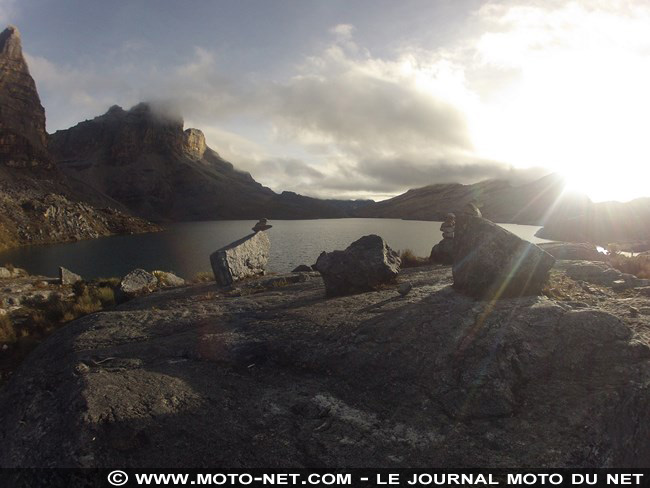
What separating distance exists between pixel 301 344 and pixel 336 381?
163 centimetres

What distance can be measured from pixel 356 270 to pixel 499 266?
526cm

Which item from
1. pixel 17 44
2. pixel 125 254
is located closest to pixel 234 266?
pixel 125 254

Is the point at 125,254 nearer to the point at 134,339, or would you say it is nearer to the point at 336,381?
the point at 134,339

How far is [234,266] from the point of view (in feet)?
71.3

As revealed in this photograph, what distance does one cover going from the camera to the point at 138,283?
72.9ft

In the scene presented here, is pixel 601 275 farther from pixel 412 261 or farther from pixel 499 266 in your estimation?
pixel 412 261

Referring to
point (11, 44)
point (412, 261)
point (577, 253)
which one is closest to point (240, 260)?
point (412, 261)

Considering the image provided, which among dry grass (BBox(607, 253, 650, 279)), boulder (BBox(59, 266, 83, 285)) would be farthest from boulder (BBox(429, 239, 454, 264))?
boulder (BBox(59, 266, 83, 285))

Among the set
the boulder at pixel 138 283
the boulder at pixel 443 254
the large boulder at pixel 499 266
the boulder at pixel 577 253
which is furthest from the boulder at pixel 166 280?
the boulder at pixel 577 253

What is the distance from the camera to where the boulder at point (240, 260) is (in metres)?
21.1

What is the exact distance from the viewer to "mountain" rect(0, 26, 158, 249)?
97688 millimetres

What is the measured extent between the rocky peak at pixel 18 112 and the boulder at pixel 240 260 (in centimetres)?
15931

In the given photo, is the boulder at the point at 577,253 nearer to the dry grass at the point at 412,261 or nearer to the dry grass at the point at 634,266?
the dry grass at the point at 634,266

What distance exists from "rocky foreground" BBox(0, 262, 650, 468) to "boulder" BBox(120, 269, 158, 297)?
1040 centimetres
